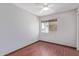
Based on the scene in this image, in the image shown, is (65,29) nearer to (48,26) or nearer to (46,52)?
(48,26)

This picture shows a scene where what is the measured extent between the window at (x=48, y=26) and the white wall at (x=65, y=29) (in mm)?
233

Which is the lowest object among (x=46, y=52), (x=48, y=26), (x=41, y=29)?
(x=46, y=52)

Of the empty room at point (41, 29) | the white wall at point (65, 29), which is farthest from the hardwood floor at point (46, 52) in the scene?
the white wall at point (65, 29)

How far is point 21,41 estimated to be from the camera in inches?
113

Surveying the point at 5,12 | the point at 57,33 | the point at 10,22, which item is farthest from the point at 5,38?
the point at 57,33

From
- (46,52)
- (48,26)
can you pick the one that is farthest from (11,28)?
(48,26)

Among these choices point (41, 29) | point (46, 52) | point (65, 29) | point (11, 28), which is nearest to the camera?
point (11, 28)

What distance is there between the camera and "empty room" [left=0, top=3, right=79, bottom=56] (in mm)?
2162

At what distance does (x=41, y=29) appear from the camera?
4637 millimetres

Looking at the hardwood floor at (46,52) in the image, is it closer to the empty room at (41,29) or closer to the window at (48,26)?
the empty room at (41,29)

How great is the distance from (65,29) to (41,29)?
1.75m

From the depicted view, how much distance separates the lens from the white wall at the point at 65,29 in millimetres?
3035

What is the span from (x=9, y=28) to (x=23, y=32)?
2.77 ft

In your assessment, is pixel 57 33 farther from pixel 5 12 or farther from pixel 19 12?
pixel 5 12
